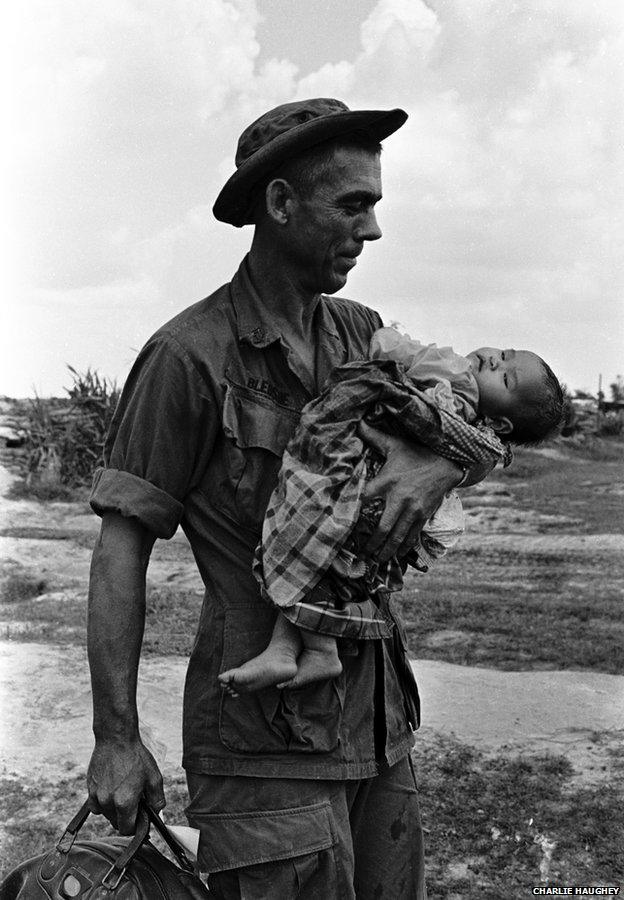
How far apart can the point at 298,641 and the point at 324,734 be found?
199mm

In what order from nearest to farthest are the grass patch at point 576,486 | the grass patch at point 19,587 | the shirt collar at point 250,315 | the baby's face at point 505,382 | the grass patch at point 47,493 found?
the shirt collar at point 250,315 → the baby's face at point 505,382 → the grass patch at point 19,587 → the grass patch at point 576,486 → the grass patch at point 47,493

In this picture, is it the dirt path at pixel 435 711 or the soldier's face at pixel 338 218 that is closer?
the soldier's face at pixel 338 218

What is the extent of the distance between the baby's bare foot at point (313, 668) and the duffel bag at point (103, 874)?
0.44 m

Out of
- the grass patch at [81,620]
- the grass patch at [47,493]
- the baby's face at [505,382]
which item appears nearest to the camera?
the baby's face at [505,382]

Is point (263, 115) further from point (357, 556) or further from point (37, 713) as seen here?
point (37, 713)

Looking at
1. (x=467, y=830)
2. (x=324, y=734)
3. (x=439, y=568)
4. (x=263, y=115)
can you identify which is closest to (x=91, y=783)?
(x=324, y=734)

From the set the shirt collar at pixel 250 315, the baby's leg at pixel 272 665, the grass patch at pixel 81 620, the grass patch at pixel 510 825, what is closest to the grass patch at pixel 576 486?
the grass patch at pixel 81 620

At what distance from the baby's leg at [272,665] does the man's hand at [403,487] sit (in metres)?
0.22

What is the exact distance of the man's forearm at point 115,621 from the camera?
204cm

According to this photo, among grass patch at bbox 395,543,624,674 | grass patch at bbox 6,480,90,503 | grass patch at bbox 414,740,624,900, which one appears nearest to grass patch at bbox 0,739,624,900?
grass patch at bbox 414,740,624,900

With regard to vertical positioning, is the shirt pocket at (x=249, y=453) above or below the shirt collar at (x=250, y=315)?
below

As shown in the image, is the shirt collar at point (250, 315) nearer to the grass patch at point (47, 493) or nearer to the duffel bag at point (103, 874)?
the duffel bag at point (103, 874)

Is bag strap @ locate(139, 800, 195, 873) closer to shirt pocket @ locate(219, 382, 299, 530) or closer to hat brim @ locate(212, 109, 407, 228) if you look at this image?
shirt pocket @ locate(219, 382, 299, 530)

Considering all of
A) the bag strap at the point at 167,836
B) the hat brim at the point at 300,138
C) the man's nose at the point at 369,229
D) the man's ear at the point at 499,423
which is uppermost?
the hat brim at the point at 300,138
